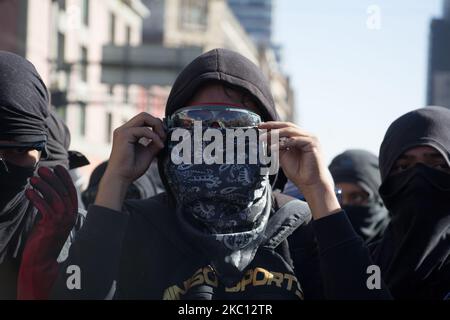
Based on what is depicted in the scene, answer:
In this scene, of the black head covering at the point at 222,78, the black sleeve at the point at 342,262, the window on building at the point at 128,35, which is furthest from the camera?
the window on building at the point at 128,35

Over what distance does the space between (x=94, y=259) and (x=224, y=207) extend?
423 millimetres

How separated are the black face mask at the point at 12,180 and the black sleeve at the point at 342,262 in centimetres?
100

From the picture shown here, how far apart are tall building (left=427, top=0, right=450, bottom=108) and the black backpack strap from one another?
21670mm

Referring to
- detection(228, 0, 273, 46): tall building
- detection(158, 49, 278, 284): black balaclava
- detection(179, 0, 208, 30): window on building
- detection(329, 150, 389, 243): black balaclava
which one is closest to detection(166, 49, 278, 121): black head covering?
detection(158, 49, 278, 284): black balaclava

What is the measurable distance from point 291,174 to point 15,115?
93 cm

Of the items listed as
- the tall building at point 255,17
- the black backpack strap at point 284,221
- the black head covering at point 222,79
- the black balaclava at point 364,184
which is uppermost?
the tall building at point 255,17

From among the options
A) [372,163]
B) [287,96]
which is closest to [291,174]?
[372,163]

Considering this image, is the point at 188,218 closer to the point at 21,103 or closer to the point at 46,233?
the point at 46,233

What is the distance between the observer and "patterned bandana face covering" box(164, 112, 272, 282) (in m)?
2.64

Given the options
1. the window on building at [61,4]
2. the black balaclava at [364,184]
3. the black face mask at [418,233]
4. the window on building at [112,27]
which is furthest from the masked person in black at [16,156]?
the window on building at [112,27]

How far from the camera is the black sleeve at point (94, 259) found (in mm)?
2543

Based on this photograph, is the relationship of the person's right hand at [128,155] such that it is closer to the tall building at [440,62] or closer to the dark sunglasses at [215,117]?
the dark sunglasses at [215,117]

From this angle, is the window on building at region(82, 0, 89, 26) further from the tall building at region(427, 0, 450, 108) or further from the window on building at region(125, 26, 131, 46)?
the tall building at region(427, 0, 450, 108)
